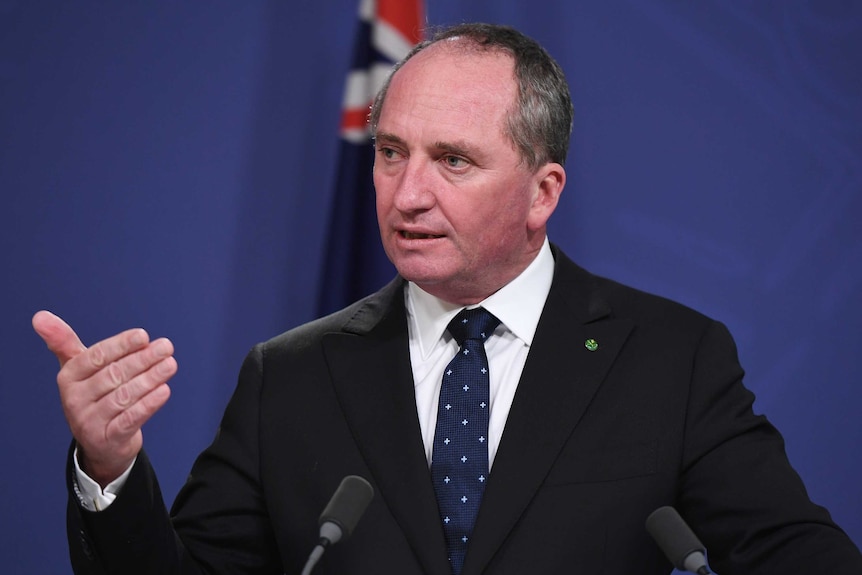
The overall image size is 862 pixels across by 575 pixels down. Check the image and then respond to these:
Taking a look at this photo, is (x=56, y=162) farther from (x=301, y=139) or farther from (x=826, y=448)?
(x=826, y=448)

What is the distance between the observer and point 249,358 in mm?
2096

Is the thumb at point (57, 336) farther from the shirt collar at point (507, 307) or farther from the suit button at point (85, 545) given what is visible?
the shirt collar at point (507, 307)

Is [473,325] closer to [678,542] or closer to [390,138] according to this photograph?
[390,138]

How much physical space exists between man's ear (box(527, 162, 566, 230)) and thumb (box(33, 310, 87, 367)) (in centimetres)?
91

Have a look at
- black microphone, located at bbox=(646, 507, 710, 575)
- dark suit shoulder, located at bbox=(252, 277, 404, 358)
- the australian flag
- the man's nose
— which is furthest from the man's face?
the australian flag

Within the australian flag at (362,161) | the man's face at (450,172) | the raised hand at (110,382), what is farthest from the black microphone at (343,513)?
the australian flag at (362,161)

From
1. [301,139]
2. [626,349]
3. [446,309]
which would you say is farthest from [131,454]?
[301,139]

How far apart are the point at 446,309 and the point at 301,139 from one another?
1299 millimetres

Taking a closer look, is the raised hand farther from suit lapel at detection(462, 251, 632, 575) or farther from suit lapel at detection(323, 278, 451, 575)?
suit lapel at detection(462, 251, 632, 575)

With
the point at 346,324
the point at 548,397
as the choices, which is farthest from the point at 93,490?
the point at 548,397

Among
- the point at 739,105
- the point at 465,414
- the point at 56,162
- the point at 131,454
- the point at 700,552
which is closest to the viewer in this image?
the point at 700,552

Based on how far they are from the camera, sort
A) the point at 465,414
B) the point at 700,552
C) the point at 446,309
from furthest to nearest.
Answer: the point at 446,309, the point at 465,414, the point at 700,552

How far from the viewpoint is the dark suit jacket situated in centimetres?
174

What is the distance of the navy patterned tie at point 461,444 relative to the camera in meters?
1.82
